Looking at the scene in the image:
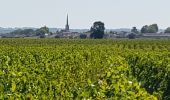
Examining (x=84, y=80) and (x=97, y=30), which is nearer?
(x=84, y=80)

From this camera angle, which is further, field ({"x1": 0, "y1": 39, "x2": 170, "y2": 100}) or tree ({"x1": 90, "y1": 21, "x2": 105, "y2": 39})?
tree ({"x1": 90, "y1": 21, "x2": 105, "y2": 39})

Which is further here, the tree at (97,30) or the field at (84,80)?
the tree at (97,30)

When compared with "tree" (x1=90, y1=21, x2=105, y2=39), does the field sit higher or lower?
higher

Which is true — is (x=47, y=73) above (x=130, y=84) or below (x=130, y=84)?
below

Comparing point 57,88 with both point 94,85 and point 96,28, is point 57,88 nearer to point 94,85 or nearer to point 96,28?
point 94,85

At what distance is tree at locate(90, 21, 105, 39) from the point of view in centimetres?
13450

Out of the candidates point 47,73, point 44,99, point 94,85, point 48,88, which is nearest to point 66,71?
point 47,73

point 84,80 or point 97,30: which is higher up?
point 84,80

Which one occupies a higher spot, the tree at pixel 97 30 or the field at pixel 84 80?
the field at pixel 84 80

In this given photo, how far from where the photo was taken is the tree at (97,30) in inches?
5295

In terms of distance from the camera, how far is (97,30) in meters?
139

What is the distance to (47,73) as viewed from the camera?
630 inches

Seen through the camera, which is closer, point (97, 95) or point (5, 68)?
point (97, 95)

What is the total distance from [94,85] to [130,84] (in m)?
0.52
